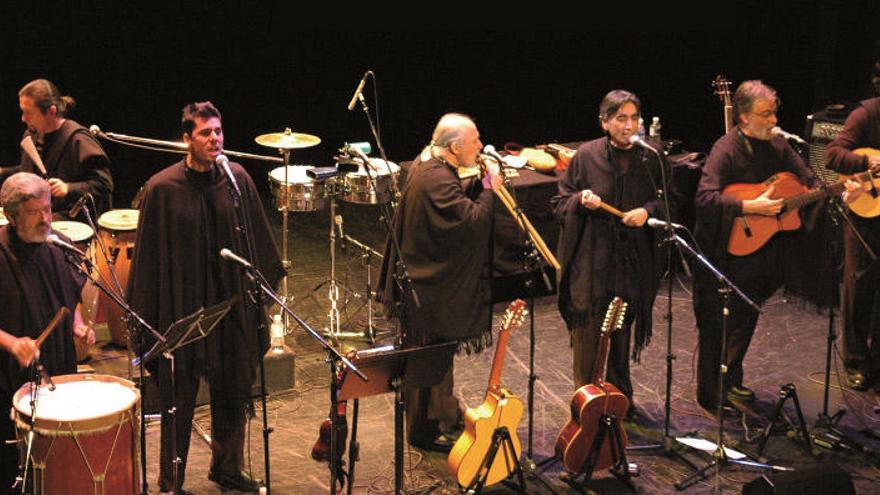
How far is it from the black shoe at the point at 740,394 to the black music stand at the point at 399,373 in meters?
2.70

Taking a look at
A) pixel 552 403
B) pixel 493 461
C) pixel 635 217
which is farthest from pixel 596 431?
pixel 635 217

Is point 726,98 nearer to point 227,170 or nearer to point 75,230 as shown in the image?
point 227,170

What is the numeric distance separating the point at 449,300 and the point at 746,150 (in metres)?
2.09

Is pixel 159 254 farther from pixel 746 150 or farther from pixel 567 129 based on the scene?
pixel 567 129

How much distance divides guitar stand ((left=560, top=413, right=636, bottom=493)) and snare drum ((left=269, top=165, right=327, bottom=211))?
2.97 meters

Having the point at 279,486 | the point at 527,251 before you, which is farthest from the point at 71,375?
the point at 527,251

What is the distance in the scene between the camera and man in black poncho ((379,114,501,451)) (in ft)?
21.9

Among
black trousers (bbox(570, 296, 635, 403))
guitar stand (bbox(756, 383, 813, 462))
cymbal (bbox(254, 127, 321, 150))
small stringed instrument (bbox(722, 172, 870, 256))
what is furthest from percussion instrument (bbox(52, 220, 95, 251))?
guitar stand (bbox(756, 383, 813, 462))

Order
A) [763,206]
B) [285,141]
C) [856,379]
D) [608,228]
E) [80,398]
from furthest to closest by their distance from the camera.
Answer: [285,141] → [856,379] → [763,206] → [608,228] → [80,398]

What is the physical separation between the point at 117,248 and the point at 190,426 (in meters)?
2.31

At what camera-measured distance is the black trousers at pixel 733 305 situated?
24.6 ft

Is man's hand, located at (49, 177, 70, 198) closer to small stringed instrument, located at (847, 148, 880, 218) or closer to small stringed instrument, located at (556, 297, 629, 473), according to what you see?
small stringed instrument, located at (556, 297, 629, 473)

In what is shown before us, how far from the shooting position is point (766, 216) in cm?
745

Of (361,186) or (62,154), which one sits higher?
(62,154)
